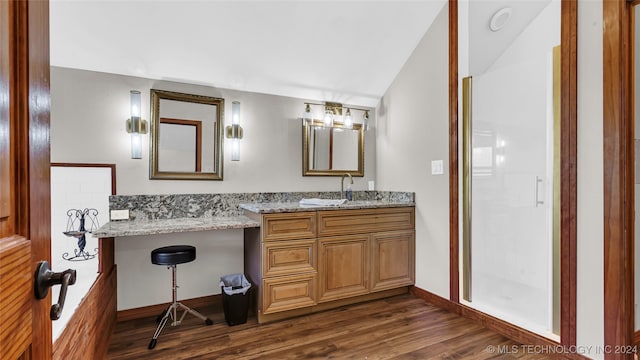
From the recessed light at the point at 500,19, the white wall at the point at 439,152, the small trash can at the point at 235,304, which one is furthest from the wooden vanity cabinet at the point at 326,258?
the recessed light at the point at 500,19

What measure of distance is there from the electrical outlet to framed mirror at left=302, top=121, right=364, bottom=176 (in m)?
1.64

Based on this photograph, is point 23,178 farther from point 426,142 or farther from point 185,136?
point 426,142

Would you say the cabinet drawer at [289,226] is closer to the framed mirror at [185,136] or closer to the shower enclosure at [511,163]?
the framed mirror at [185,136]

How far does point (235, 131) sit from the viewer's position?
296cm

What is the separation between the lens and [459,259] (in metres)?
2.70

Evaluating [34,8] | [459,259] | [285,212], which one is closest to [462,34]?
[459,259]

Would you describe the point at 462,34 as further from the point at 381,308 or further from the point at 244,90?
the point at 381,308

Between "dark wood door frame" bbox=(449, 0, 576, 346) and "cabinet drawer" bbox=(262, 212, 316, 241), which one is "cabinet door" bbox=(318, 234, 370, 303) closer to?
"cabinet drawer" bbox=(262, 212, 316, 241)

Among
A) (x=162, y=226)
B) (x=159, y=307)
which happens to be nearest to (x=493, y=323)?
(x=162, y=226)

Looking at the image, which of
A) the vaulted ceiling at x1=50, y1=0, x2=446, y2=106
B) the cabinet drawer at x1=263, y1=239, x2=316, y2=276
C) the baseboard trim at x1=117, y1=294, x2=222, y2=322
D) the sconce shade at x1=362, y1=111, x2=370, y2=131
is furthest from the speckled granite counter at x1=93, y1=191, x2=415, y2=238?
the vaulted ceiling at x1=50, y1=0, x2=446, y2=106

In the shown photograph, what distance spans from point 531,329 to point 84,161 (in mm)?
3520

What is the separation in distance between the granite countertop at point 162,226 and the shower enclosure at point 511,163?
1.87m

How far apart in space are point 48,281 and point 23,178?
0.67ft

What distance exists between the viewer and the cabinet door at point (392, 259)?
2941mm
